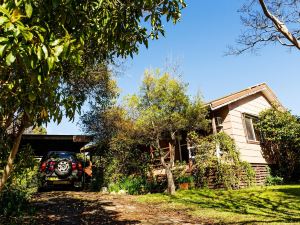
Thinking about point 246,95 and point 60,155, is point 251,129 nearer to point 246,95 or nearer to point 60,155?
point 246,95

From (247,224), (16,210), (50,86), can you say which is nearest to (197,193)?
(247,224)

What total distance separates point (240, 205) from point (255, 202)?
0.86 m

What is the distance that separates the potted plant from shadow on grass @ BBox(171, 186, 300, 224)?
5.10 feet

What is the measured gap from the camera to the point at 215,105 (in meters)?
16.1

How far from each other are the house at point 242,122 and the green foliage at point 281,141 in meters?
0.63

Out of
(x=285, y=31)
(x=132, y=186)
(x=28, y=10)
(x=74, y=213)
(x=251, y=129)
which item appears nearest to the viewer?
(x=28, y=10)

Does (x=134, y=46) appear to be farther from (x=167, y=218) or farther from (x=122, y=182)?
(x=122, y=182)

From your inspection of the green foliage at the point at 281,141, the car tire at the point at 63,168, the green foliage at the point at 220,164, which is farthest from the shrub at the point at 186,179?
the green foliage at the point at 281,141

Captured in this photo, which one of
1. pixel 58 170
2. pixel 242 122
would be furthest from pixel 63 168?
pixel 242 122

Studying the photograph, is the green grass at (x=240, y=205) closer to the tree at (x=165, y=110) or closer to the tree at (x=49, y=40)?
the tree at (x=165, y=110)

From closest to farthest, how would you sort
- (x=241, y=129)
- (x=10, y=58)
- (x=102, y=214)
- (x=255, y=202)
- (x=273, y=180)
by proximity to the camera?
(x=10, y=58) → (x=102, y=214) → (x=255, y=202) → (x=273, y=180) → (x=241, y=129)

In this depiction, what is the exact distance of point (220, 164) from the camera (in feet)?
47.6

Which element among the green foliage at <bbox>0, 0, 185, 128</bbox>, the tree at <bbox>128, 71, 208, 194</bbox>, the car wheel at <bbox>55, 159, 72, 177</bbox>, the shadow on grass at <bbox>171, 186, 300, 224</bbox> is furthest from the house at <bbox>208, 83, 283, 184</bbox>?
the green foliage at <bbox>0, 0, 185, 128</bbox>

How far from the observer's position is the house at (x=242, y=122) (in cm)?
1656
